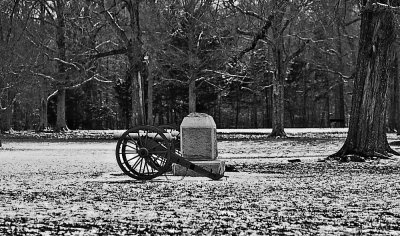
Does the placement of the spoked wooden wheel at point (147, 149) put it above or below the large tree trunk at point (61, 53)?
below

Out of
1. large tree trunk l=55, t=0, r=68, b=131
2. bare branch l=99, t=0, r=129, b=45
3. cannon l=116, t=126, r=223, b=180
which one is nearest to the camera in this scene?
cannon l=116, t=126, r=223, b=180

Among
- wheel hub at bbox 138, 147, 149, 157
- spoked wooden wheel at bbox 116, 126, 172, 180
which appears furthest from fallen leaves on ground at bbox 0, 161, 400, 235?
wheel hub at bbox 138, 147, 149, 157

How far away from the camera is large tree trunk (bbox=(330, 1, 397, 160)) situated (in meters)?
20.5

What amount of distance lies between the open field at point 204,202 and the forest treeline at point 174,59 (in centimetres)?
919

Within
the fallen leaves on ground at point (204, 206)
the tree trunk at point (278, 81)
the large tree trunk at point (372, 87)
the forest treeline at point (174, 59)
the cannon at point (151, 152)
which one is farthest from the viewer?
the forest treeline at point (174, 59)

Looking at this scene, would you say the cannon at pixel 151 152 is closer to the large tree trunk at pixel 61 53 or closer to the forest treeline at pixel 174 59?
the forest treeline at pixel 174 59

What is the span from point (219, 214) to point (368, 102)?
501 inches

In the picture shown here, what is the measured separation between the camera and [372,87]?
808 inches

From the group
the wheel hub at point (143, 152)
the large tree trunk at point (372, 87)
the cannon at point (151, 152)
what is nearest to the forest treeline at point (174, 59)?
the large tree trunk at point (372, 87)

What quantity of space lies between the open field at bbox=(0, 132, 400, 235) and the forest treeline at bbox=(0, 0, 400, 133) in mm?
9194

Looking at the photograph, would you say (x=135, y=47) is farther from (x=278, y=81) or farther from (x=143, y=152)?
(x=143, y=152)

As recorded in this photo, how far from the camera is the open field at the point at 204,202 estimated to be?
762cm

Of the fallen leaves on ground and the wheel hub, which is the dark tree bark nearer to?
the fallen leaves on ground

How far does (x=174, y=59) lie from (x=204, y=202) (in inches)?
1464
